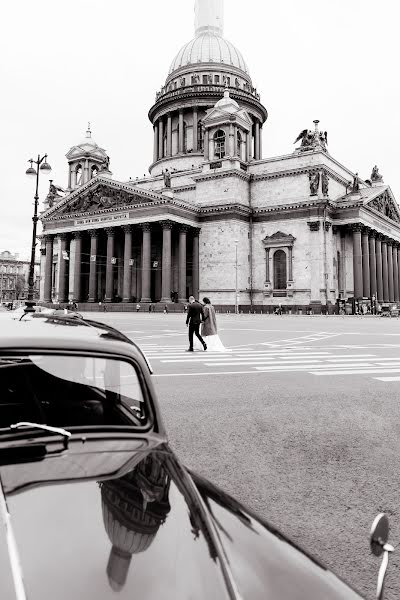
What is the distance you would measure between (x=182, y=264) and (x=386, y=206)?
2743 cm

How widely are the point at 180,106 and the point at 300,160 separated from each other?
2386cm

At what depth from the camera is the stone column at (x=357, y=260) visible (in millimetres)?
47906

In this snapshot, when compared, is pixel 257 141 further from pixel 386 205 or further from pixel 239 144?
pixel 386 205

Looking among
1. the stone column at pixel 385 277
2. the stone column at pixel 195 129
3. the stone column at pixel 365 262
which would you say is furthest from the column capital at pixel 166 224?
the stone column at pixel 385 277

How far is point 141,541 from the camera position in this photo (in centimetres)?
161

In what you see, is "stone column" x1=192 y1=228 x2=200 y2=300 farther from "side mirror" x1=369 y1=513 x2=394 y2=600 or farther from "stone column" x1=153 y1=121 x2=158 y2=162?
"side mirror" x1=369 y1=513 x2=394 y2=600

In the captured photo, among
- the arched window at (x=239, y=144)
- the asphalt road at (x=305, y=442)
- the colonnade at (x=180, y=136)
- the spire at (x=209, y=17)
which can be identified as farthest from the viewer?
the spire at (x=209, y=17)

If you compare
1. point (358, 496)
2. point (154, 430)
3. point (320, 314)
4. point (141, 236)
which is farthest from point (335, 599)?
point (141, 236)

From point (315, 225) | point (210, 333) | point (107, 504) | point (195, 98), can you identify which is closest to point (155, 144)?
point (195, 98)

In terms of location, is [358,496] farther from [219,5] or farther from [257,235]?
[219,5]

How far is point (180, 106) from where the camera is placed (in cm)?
6431

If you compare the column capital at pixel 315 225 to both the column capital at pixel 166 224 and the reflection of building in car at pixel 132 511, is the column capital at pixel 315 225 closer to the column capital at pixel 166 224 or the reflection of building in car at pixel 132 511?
the column capital at pixel 166 224

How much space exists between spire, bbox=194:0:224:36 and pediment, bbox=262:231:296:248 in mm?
41857

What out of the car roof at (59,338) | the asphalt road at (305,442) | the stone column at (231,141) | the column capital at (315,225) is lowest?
the asphalt road at (305,442)
